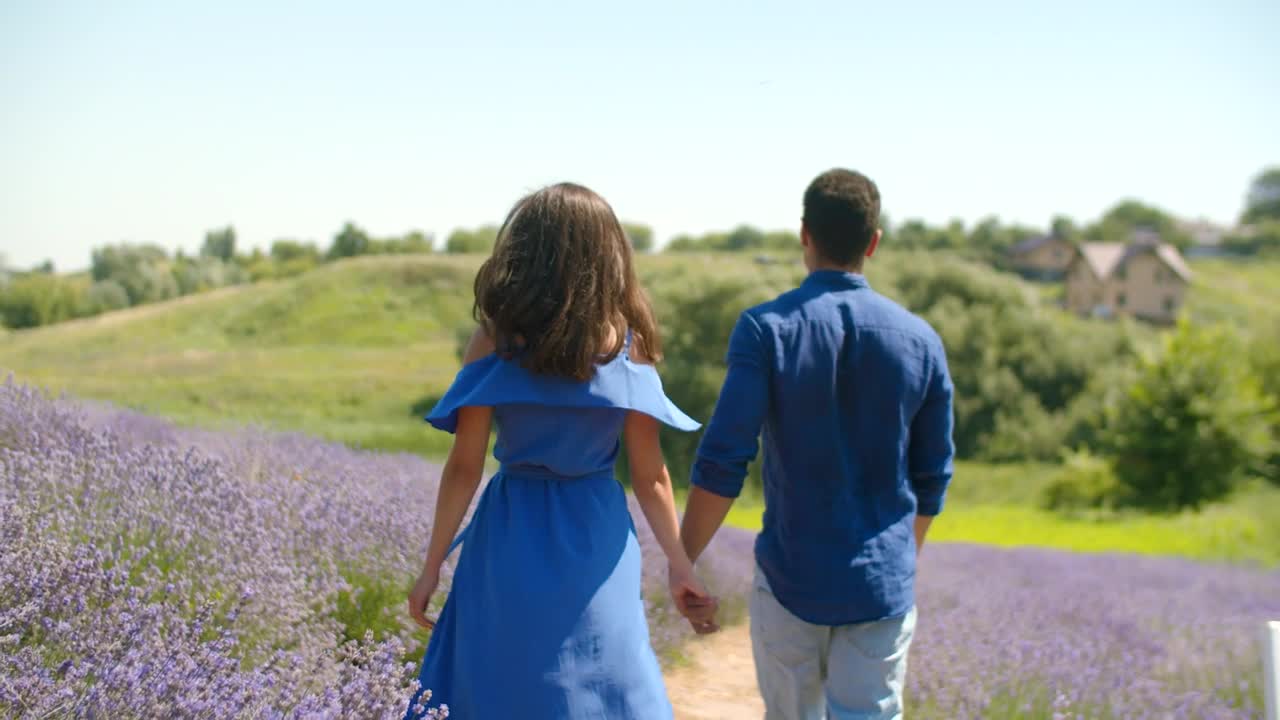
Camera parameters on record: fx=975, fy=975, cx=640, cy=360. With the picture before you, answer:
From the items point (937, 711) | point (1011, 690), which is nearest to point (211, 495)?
point (937, 711)

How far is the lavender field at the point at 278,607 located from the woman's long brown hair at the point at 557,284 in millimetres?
735

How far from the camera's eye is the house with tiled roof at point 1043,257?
236 feet

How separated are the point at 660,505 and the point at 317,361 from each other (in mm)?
9084

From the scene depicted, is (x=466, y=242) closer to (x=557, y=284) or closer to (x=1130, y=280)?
(x=557, y=284)

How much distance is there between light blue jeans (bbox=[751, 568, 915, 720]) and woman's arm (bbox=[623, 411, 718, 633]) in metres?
0.19

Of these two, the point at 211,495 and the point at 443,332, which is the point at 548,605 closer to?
the point at 211,495

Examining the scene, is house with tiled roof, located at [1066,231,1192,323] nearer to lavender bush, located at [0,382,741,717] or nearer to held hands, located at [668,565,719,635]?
lavender bush, located at [0,382,741,717]

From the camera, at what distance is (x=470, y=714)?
2059mm

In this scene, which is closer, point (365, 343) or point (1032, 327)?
point (365, 343)

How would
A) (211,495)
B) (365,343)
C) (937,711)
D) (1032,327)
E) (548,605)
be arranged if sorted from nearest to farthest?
(548,605)
(211,495)
(937,711)
(365,343)
(1032,327)

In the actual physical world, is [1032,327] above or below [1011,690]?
below

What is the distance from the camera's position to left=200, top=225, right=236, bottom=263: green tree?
31.3 feet

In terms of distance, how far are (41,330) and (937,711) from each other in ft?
26.3

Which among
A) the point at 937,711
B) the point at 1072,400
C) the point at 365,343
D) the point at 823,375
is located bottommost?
the point at 1072,400
